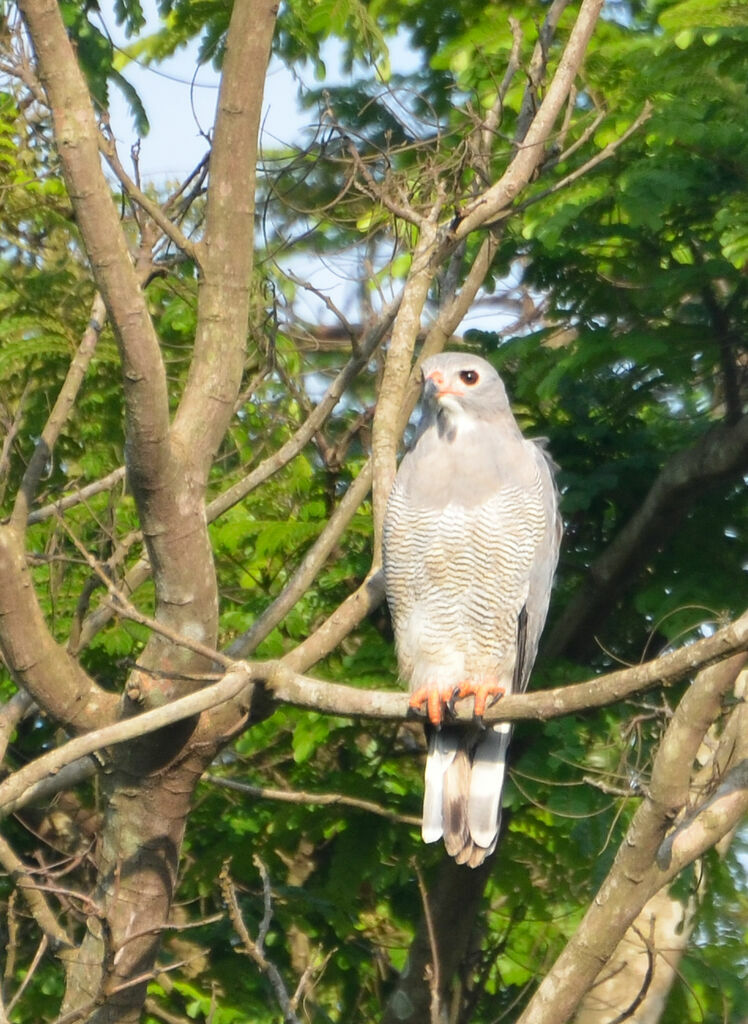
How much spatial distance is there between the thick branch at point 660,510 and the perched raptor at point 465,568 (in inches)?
A: 24.4

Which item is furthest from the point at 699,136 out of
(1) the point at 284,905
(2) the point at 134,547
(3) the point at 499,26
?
(1) the point at 284,905

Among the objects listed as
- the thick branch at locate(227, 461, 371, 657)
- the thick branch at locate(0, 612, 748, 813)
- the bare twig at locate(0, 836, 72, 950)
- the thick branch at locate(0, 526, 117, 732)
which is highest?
the thick branch at locate(227, 461, 371, 657)

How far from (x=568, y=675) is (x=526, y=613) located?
667mm

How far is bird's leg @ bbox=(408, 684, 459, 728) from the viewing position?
12.8 feet

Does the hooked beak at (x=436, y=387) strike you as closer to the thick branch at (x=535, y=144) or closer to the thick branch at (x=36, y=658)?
the thick branch at (x=535, y=144)

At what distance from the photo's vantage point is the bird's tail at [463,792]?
435cm

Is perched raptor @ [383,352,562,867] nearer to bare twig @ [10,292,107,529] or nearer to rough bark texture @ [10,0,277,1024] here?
rough bark texture @ [10,0,277,1024]

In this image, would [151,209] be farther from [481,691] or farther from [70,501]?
[481,691]

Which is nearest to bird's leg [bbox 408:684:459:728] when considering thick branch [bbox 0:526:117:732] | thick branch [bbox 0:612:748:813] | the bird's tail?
the bird's tail

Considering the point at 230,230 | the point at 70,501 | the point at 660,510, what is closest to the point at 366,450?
the point at 660,510

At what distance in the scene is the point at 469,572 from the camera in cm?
446

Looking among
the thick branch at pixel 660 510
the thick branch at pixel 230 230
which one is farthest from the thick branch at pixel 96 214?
the thick branch at pixel 660 510

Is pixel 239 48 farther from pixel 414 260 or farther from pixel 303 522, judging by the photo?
pixel 303 522

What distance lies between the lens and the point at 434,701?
406cm
